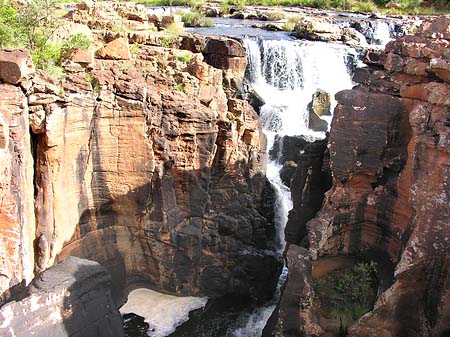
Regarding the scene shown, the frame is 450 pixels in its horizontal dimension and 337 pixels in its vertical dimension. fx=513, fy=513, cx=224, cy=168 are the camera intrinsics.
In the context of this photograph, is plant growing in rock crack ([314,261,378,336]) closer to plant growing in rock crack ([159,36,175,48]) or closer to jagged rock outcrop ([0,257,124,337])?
jagged rock outcrop ([0,257,124,337])

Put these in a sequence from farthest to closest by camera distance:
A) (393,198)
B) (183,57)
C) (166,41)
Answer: (166,41) → (183,57) → (393,198)

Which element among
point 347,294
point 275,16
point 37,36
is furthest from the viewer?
point 275,16

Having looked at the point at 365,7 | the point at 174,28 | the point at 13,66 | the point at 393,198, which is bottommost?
the point at 393,198

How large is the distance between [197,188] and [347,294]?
6.16m

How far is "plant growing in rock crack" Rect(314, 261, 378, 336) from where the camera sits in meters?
12.8

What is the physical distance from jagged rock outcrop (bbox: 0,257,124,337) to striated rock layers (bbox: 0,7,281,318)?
1.35m

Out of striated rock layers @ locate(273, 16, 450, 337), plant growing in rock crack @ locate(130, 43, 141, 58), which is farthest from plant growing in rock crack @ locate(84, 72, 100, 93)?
striated rock layers @ locate(273, 16, 450, 337)

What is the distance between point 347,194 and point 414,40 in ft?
14.8

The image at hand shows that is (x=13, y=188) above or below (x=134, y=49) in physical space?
below

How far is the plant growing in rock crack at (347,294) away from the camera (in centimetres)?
1281

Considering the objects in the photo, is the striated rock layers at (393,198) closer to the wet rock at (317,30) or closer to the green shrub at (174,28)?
the green shrub at (174,28)

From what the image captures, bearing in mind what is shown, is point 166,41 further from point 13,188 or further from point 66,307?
point 66,307

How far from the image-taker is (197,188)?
17.1 m

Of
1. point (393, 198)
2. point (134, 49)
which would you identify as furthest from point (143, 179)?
point (393, 198)
